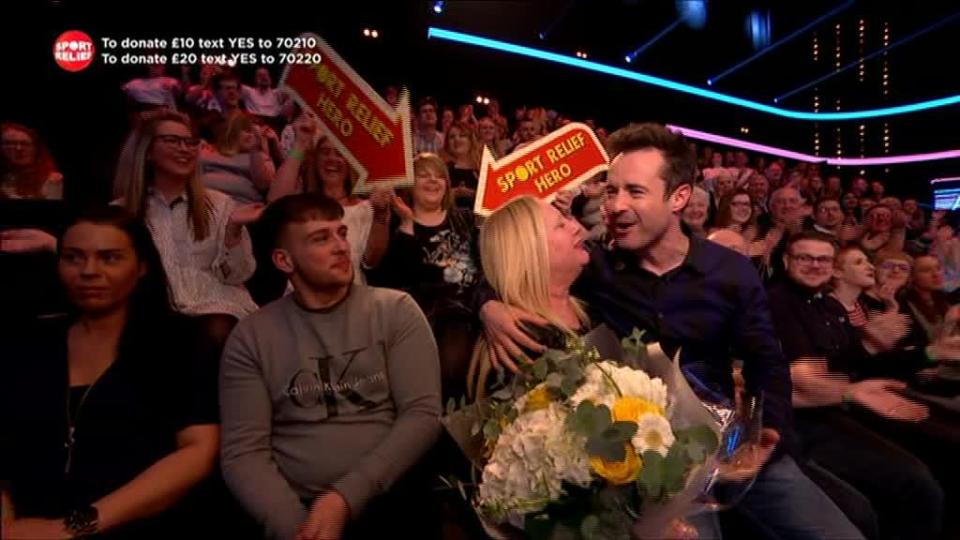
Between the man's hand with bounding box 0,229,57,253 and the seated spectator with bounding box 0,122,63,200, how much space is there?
0.56 meters

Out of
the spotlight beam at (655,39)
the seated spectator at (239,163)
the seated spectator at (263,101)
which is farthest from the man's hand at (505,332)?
the spotlight beam at (655,39)

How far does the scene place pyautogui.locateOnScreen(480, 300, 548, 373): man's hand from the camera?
60.9 inches

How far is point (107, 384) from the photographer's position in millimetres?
1658

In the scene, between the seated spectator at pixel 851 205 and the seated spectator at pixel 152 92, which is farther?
the seated spectator at pixel 851 205

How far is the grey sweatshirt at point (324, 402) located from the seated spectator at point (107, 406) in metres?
0.11

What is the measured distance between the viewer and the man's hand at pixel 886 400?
2262mm

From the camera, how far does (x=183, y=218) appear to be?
250cm

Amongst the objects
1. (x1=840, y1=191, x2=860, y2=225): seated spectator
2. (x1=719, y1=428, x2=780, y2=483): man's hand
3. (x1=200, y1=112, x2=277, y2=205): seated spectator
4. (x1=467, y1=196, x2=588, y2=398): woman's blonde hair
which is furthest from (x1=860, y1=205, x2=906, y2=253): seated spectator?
(x1=719, y1=428, x2=780, y2=483): man's hand

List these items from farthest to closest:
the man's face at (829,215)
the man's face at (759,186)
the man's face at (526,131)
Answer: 1. the man's face at (759,186)
2. the man's face at (526,131)
3. the man's face at (829,215)

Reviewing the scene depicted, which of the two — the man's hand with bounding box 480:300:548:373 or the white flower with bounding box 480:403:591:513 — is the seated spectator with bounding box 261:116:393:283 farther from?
the white flower with bounding box 480:403:591:513

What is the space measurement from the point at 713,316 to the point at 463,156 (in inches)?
117

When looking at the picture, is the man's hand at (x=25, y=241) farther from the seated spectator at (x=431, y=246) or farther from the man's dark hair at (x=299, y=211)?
the seated spectator at (x=431, y=246)

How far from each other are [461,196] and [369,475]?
2.56 meters

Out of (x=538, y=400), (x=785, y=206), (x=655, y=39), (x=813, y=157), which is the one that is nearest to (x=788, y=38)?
(x=655, y=39)
